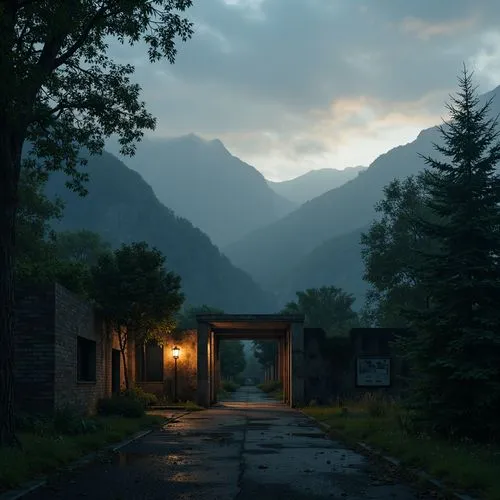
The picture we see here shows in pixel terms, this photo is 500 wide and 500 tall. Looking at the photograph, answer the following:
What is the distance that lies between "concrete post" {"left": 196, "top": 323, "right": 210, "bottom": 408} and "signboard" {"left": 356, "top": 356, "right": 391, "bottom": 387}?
791 cm

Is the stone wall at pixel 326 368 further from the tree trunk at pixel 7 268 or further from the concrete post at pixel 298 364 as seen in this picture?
the tree trunk at pixel 7 268

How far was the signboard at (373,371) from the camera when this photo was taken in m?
38.2

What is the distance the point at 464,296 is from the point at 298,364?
917 inches

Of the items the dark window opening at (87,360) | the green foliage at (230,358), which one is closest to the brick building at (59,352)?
the dark window opening at (87,360)

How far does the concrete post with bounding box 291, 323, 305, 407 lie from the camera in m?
38.4

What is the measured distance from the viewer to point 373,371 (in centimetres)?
3831

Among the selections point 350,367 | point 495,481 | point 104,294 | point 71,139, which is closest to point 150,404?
point 104,294

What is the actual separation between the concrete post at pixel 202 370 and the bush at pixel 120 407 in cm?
1287

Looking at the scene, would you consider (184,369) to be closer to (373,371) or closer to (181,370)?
(181,370)

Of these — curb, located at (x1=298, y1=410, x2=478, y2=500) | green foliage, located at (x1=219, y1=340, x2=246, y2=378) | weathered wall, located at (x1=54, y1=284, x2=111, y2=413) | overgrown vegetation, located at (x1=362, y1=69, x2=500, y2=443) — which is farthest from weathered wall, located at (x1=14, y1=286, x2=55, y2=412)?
green foliage, located at (x1=219, y1=340, x2=246, y2=378)

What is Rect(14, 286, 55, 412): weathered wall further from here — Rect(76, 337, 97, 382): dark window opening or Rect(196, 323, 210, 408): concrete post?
Rect(196, 323, 210, 408): concrete post

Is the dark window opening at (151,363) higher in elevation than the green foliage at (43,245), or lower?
lower

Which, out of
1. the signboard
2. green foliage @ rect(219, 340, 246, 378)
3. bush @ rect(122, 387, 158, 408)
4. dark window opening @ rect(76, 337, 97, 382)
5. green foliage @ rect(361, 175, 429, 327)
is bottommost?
green foliage @ rect(219, 340, 246, 378)

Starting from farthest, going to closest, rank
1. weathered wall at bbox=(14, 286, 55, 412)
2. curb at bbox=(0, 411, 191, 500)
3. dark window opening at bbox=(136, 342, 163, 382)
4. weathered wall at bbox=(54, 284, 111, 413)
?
dark window opening at bbox=(136, 342, 163, 382)
weathered wall at bbox=(54, 284, 111, 413)
weathered wall at bbox=(14, 286, 55, 412)
curb at bbox=(0, 411, 191, 500)
